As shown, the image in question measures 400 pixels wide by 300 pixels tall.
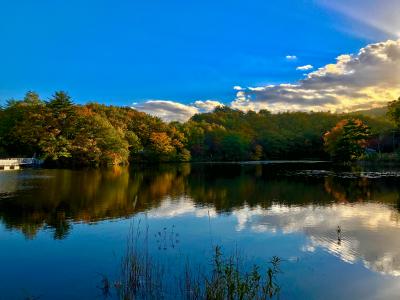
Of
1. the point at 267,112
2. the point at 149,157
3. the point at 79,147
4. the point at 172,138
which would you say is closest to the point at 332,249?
the point at 79,147

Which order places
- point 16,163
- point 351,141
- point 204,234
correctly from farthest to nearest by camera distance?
point 351,141
point 16,163
point 204,234

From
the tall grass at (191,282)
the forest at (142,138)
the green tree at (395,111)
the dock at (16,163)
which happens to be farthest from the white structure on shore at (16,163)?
the green tree at (395,111)

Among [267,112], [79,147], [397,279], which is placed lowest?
[397,279]

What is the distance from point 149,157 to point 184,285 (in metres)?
81.2

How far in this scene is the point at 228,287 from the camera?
8922 mm

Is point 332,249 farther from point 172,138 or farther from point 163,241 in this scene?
point 172,138

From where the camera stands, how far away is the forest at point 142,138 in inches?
2539

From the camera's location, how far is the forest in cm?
6450

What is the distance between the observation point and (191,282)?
10711 millimetres

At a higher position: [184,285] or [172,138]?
[172,138]

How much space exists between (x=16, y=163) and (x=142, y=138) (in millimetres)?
37941

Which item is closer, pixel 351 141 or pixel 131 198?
pixel 131 198

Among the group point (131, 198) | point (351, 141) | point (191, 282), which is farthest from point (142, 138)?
point (191, 282)

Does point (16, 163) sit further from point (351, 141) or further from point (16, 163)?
point (351, 141)
